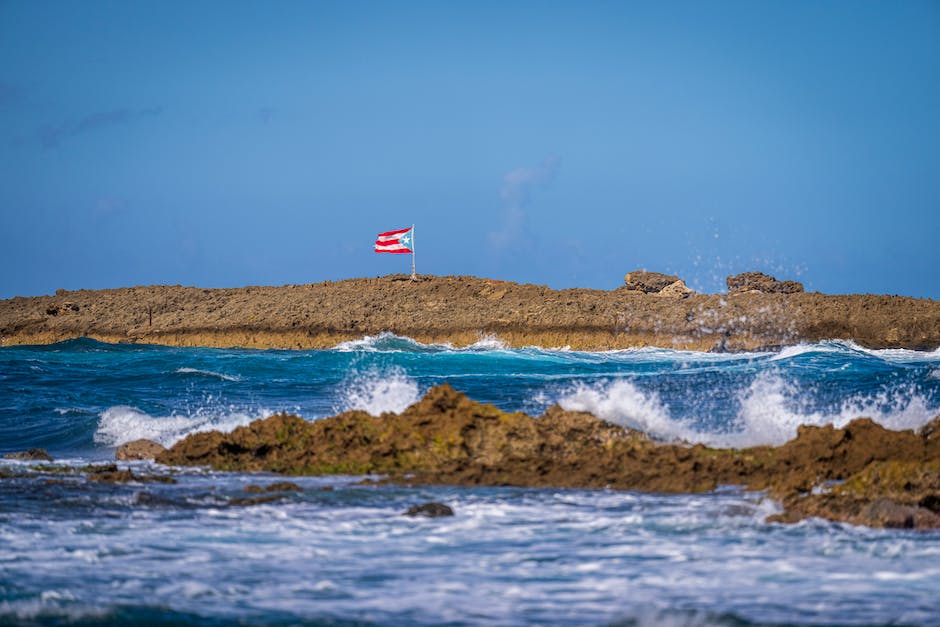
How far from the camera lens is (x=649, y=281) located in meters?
46.9

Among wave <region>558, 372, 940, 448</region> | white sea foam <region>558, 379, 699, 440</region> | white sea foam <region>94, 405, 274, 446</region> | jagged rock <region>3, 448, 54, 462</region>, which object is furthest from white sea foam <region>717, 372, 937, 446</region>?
jagged rock <region>3, 448, 54, 462</region>

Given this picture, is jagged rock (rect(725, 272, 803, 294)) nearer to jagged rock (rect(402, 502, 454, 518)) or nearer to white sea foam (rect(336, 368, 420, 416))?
white sea foam (rect(336, 368, 420, 416))

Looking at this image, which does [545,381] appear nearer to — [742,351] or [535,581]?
[535,581]

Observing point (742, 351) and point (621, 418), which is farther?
point (742, 351)

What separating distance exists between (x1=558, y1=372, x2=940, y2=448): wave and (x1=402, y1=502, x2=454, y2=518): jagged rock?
11.3 feet

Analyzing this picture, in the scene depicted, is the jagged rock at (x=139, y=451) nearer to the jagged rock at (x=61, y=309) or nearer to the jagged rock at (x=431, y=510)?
the jagged rock at (x=431, y=510)

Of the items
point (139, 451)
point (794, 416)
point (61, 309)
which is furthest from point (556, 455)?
point (61, 309)

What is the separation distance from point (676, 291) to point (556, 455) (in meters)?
37.1

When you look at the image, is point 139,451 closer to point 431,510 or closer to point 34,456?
point 34,456

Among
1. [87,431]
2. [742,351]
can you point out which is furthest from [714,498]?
[742,351]

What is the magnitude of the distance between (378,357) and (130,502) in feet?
76.0

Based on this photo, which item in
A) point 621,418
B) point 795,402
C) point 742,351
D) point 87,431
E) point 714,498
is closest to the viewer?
point 714,498

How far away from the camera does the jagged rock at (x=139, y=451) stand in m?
10.7

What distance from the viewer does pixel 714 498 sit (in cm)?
738
